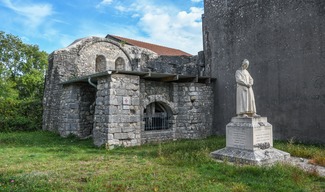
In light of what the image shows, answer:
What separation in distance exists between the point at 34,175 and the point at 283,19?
400 inches

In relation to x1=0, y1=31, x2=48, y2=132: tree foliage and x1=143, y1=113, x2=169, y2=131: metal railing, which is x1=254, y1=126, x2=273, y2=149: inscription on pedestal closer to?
x1=143, y1=113, x2=169, y2=131: metal railing

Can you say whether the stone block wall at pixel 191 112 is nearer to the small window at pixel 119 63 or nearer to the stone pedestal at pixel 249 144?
the stone pedestal at pixel 249 144

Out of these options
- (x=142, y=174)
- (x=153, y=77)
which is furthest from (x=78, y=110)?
(x=142, y=174)

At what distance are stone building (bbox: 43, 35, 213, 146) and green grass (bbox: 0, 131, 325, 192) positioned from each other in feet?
7.69

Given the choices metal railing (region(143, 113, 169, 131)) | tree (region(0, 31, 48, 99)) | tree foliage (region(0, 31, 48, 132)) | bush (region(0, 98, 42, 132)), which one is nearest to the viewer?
metal railing (region(143, 113, 169, 131))

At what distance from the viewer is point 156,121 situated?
11.3 m

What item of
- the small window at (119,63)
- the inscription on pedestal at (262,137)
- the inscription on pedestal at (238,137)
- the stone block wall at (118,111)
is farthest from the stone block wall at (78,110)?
the inscription on pedestal at (262,137)

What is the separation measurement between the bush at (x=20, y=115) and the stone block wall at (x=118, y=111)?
6950 millimetres

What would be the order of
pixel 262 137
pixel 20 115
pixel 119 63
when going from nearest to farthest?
pixel 262 137
pixel 20 115
pixel 119 63

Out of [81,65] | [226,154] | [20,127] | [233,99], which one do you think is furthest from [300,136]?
[20,127]

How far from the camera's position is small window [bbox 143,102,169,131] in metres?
11.1

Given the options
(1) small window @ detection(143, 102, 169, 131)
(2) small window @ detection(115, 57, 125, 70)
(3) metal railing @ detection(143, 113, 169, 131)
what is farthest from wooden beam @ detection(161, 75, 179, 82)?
(2) small window @ detection(115, 57, 125, 70)

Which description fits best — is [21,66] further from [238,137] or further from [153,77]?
[238,137]

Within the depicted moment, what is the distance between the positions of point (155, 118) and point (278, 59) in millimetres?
5606
